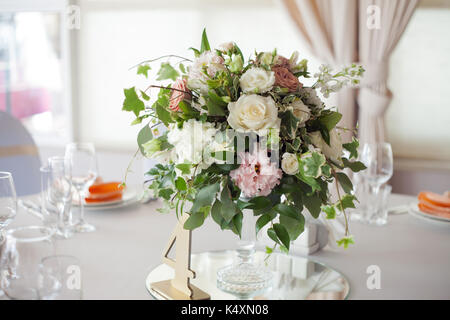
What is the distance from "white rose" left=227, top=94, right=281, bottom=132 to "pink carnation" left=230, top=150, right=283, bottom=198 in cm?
5

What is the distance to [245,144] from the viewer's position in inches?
38.4

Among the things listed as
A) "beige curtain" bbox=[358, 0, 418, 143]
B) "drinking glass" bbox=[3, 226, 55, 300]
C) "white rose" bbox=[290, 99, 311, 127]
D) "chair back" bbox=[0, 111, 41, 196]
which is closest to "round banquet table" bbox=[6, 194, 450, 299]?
"drinking glass" bbox=[3, 226, 55, 300]

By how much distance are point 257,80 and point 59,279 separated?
1.67 ft

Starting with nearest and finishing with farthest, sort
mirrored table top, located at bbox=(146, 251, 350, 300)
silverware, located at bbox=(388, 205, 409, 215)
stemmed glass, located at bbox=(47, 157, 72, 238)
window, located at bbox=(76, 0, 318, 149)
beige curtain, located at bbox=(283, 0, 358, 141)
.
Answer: mirrored table top, located at bbox=(146, 251, 350, 300) < stemmed glass, located at bbox=(47, 157, 72, 238) < silverware, located at bbox=(388, 205, 409, 215) < beige curtain, located at bbox=(283, 0, 358, 141) < window, located at bbox=(76, 0, 318, 149)

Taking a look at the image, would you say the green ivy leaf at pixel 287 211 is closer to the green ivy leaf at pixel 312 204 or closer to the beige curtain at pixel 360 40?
the green ivy leaf at pixel 312 204

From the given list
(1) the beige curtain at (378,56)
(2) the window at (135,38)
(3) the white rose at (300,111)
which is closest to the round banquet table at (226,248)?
(3) the white rose at (300,111)

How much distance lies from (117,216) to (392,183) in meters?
1.88

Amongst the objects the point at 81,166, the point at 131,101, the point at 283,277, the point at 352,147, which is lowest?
→ the point at 283,277

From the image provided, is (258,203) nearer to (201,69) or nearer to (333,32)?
(201,69)

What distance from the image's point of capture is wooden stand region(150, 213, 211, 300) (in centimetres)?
107

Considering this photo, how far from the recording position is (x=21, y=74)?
3.89 m

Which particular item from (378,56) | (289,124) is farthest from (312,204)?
(378,56)

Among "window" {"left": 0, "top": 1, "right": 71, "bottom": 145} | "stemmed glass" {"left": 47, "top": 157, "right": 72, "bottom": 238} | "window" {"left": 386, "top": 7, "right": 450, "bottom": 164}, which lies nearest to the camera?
"stemmed glass" {"left": 47, "top": 157, "right": 72, "bottom": 238}

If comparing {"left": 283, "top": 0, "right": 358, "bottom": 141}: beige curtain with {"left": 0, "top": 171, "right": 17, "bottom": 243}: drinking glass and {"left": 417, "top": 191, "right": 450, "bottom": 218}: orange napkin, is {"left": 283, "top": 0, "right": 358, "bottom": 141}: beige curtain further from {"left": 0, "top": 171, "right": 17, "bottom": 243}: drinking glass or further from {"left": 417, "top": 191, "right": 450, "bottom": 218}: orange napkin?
{"left": 0, "top": 171, "right": 17, "bottom": 243}: drinking glass
